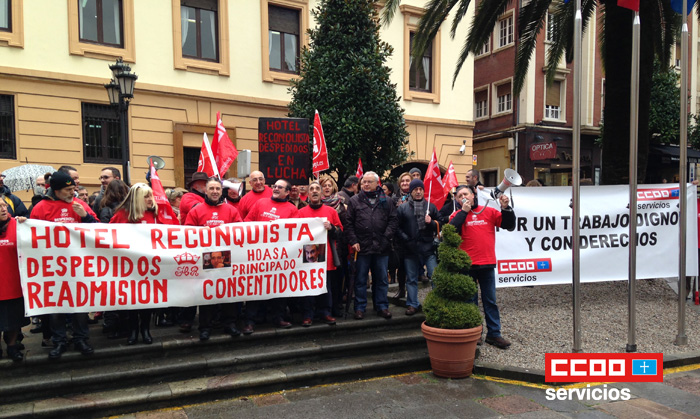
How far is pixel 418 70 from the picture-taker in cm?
1989

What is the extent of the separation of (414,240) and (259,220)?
2.16m

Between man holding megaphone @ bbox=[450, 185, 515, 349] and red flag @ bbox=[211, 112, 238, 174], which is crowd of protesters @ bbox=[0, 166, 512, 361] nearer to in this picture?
man holding megaphone @ bbox=[450, 185, 515, 349]

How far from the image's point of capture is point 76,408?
4781 millimetres

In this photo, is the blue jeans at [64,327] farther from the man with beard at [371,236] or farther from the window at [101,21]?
the window at [101,21]

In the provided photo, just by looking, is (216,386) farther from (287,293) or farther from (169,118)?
(169,118)

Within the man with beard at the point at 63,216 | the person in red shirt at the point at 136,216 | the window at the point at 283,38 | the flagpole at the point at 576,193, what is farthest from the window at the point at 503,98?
the man with beard at the point at 63,216

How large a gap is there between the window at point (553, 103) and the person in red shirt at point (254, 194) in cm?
2140

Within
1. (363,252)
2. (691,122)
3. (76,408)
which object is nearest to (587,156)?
(691,122)

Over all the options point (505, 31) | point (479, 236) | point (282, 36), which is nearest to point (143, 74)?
point (282, 36)

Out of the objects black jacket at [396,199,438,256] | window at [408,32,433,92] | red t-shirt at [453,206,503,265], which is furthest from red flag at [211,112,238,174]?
window at [408,32,433,92]

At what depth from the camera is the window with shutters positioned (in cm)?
1658

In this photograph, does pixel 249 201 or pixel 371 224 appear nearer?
pixel 371 224

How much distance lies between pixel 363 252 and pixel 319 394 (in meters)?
2.07

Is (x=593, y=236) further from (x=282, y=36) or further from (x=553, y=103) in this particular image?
(x=553, y=103)
